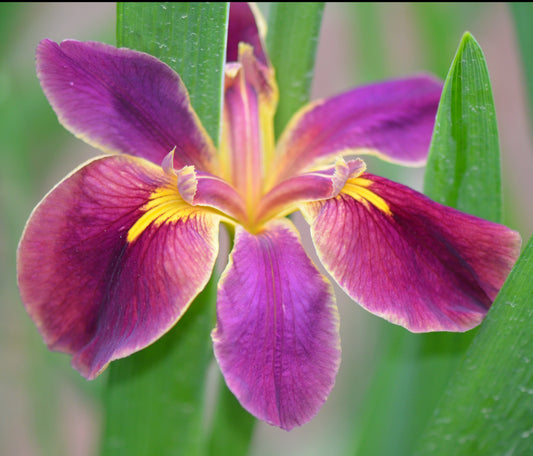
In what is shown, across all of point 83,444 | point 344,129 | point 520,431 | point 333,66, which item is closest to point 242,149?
point 344,129

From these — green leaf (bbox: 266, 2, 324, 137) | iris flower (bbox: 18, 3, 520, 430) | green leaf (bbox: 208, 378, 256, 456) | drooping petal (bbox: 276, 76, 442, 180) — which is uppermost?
green leaf (bbox: 266, 2, 324, 137)

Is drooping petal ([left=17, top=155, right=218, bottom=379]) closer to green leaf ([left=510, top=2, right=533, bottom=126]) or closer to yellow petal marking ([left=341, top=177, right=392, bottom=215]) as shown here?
yellow petal marking ([left=341, top=177, right=392, bottom=215])

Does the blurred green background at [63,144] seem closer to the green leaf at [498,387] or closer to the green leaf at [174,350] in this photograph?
the green leaf at [174,350]

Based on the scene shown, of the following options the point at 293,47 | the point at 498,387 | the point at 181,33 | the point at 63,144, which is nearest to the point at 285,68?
the point at 293,47

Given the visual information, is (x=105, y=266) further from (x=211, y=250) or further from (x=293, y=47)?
(x=293, y=47)

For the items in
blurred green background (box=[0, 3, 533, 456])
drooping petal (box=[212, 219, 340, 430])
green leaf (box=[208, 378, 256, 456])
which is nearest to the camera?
drooping petal (box=[212, 219, 340, 430])

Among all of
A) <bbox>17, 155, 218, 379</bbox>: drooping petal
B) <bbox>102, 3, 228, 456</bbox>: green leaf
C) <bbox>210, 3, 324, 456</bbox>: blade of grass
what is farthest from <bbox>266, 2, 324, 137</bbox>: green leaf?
<bbox>17, 155, 218, 379</bbox>: drooping petal

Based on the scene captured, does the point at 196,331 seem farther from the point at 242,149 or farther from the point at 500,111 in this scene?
the point at 500,111

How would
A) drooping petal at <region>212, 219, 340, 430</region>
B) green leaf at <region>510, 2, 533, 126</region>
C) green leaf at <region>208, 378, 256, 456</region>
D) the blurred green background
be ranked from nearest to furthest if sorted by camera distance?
drooping petal at <region>212, 219, 340, 430</region> < green leaf at <region>208, 378, 256, 456</region> < green leaf at <region>510, 2, 533, 126</region> < the blurred green background
